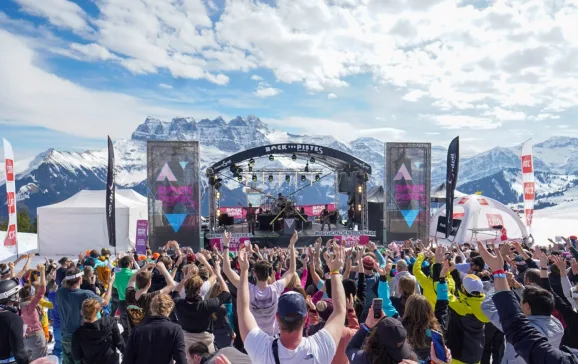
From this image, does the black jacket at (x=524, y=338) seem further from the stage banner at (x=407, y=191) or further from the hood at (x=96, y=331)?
the stage banner at (x=407, y=191)

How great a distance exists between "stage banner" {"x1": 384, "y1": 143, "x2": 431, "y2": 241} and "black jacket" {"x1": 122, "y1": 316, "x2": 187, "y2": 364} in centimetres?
1588

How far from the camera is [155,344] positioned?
2.96m

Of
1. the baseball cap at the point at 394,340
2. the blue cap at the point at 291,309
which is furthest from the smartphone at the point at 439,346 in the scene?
the blue cap at the point at 291,309

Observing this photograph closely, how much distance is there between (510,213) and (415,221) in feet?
25.0

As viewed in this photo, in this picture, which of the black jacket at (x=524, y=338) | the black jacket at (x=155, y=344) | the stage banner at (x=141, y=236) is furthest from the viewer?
the stage banner at (x=141, y=236)

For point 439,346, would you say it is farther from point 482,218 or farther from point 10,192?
point 482,218

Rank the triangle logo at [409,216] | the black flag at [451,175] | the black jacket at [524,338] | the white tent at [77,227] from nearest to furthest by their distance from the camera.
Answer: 1. the black jacket at [524,338]
2. the black flag at [451,175]
3. the triangle logo at [409,216]
4. the white tent at [77,227]

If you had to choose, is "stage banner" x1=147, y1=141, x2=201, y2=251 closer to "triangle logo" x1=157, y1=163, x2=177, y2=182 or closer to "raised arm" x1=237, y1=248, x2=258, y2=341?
"triangle logo" x1=157, y1=163, x2=177, y2=182

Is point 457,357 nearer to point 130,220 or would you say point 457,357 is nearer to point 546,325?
point 546,325

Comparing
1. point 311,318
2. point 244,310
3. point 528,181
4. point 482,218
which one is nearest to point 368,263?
point 311,318

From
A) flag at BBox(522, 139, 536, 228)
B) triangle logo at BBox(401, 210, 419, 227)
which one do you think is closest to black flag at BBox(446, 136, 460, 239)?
triangle logo at BBox(401, 210, 419, 227)

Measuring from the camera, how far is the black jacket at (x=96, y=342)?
3.41 m

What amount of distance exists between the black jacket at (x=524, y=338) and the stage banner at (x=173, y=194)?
A: 1604 cm

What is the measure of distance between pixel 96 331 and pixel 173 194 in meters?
14.3
